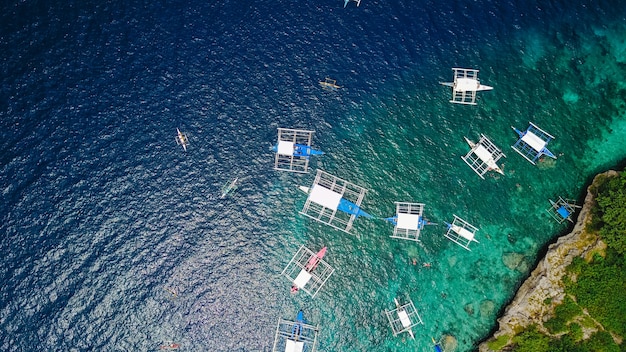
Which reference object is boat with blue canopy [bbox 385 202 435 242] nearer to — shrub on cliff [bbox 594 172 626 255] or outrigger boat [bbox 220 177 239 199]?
outrigger boat [bbox 220 177 239 199]

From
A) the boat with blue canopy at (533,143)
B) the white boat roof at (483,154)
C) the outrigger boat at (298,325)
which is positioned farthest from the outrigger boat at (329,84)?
the outrigger boat at (298,325)

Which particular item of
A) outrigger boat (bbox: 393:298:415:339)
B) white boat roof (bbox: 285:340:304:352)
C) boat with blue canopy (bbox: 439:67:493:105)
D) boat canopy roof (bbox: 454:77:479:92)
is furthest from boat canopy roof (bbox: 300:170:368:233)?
boat canopy roof (bbox: 454:77:479:92)

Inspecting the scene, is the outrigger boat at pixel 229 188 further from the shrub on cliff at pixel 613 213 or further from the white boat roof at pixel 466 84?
the shrub on cliff at pixel 613 213

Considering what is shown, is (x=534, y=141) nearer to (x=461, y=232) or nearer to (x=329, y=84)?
(x=461, y=232)

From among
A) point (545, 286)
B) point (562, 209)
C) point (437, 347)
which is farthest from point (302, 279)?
point (562, 209)

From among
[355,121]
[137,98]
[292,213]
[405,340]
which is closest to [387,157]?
[355,121]

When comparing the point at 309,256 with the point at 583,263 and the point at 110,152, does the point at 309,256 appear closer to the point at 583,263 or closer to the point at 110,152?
the point at 110,152
